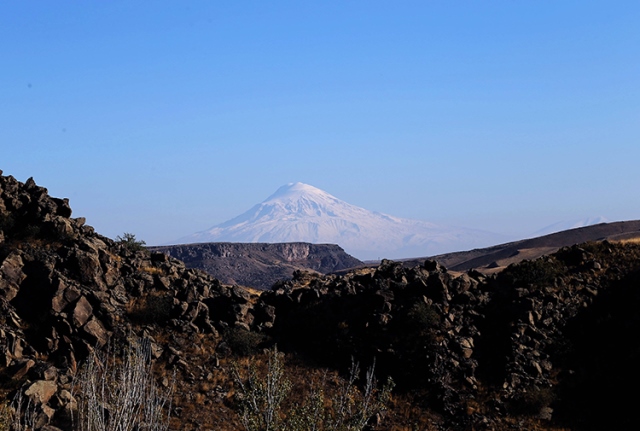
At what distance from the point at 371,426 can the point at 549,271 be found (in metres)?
14.1

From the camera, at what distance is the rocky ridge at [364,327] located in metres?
26.9

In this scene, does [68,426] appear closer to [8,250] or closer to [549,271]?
[8,250]

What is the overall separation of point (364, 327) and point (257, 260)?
365 feet

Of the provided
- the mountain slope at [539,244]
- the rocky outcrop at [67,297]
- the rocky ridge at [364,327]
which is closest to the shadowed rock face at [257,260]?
the mountain slope at [539,244]

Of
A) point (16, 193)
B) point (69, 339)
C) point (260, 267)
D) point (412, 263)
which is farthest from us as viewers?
point (260, 267)

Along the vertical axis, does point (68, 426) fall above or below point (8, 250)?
below

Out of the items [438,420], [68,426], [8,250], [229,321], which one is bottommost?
[438,420]

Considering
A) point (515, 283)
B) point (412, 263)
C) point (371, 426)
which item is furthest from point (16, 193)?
point (412, 263)

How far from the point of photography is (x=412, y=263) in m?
→ 125

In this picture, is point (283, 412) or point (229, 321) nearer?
point (283, 412)

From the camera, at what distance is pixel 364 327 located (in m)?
31.9

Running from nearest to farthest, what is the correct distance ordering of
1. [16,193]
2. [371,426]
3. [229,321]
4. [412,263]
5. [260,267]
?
1. [371,426]
2. [229,321]
3. [16,193]
4. [412,263]
5. [260,267]

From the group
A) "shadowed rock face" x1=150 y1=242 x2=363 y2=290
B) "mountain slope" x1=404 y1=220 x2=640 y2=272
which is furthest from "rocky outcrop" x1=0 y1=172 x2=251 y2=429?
"mountain slope" x1=404 y1=220 x2=640 y2=272

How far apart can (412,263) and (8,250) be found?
98.7 meters
